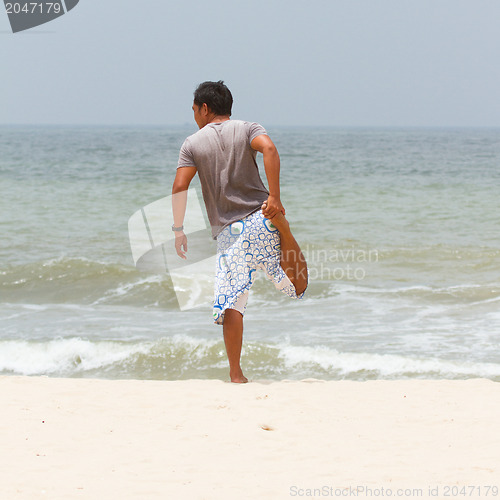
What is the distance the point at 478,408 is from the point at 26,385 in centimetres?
260

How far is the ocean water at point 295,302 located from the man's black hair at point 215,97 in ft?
6.97

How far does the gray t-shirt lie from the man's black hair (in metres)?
0.12

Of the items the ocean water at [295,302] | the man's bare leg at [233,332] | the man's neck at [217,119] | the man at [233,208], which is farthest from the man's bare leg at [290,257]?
the ocean water at [295,302]

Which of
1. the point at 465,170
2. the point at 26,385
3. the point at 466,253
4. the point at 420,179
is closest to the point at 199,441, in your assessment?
the point at 26,385

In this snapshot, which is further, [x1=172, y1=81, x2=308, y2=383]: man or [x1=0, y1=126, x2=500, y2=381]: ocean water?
[x1=0, y1=126, x2=500, y2=381]: ocean water

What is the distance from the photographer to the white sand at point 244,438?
2598 millimetres

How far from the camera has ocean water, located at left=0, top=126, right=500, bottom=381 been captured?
17.3 ft

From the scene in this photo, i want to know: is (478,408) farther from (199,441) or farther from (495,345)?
(495,345)

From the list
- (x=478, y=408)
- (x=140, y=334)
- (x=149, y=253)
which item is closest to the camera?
(x=478, y=408)

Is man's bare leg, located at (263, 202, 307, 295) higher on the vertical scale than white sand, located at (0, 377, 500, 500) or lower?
higher

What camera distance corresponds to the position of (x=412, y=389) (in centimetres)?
396

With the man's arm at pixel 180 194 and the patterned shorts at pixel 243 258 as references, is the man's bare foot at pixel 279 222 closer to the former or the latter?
the patterned shorts at pixel 243 258

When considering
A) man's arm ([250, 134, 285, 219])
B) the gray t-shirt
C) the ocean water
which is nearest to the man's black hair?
the gray t-shirt

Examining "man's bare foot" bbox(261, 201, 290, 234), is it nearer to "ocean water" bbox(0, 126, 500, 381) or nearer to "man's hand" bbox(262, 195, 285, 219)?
"man's hand" bbox(262, 195, 285, 219)
